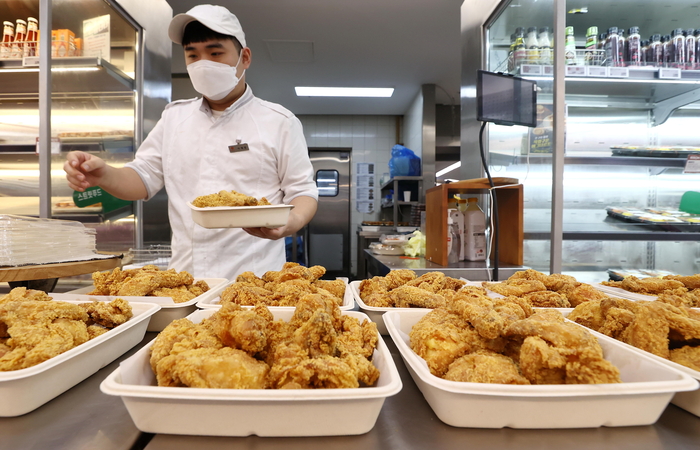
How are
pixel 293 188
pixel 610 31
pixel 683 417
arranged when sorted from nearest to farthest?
1. pixel 683 417
2. pixel 293 188
3. pixel 610 31

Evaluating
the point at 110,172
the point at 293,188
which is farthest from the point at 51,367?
the point at 293,188

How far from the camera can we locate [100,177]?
5.78 ft

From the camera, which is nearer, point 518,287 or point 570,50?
point 518,287

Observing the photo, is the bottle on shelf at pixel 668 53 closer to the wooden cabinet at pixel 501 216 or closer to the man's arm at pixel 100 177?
the wooden cabinet at pixel 501 216

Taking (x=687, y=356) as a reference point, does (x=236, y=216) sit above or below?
above

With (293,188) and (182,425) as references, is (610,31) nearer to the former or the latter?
(293,188)

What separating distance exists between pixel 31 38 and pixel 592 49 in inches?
169

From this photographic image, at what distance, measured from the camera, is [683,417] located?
0.68 meters

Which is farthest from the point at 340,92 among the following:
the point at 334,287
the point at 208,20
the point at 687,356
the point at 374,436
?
the point at 374,436

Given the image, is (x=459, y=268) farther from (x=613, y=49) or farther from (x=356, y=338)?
(x=613, y=49)

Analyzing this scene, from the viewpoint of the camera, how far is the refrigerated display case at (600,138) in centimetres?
265

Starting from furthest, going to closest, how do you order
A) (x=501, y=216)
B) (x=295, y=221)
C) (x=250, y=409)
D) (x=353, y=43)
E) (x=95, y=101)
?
(x=353, y=43) → (x=95, y=101) → (x=501, y=216) → (x=295, y=221) → (x=250, y=409)

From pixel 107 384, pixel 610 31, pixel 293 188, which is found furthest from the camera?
pixel 610 31

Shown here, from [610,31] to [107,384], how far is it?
3715 millimetres
